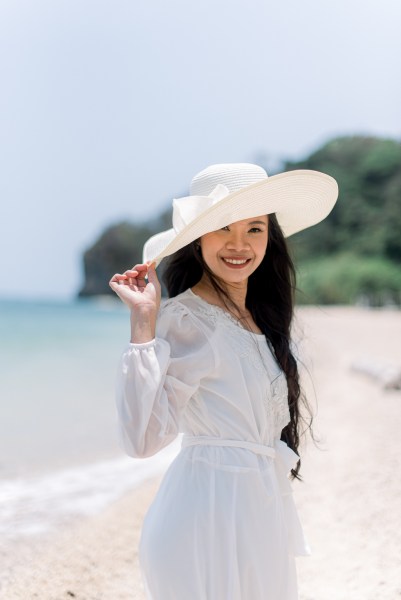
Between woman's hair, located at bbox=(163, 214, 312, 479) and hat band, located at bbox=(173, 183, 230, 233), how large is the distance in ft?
0.49

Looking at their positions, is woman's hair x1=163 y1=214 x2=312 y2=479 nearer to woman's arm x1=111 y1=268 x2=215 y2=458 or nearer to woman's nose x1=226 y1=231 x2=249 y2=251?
woman's nose x1=226 y1=231 x2=249 y2=251

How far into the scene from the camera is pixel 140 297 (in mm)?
1693

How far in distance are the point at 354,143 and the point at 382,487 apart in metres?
60.6

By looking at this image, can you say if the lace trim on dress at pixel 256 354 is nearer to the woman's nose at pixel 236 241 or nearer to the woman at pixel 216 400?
the woman at pixel 216 400

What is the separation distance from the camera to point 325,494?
14.4 feet

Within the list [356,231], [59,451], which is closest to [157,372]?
[59,451]

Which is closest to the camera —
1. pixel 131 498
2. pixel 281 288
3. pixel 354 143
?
pixel 281 288

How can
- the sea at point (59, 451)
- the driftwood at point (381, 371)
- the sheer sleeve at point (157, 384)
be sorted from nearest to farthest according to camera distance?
the sheer sleeve at point (157, 384) → the sea at point (59, 451) → the driftwood at point (381, 371)

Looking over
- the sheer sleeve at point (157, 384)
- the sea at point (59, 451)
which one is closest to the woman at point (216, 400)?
the sheer sleeve at point (157, 384)

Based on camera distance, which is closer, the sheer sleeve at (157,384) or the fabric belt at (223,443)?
the sheer sleeve at (157,384)

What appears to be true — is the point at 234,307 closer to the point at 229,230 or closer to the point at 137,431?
the point at 229,230

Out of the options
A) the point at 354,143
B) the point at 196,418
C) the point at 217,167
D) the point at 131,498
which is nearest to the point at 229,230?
the point at 217,167

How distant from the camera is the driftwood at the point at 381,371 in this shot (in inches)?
309

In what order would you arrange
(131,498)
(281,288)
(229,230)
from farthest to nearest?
(131,498) < (281,288) < (229,230)
